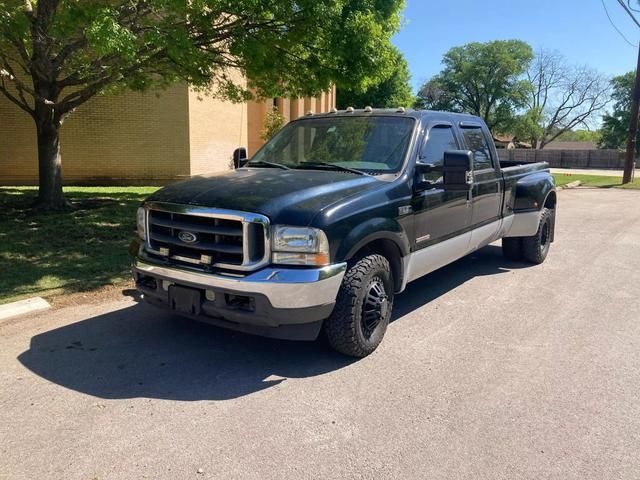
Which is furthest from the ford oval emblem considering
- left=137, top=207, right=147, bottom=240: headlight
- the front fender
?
the front fender

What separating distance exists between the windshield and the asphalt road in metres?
1.56

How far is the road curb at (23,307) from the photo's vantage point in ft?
16.6

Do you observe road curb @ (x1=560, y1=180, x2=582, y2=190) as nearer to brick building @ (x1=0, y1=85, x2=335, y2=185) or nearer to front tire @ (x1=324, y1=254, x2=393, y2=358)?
brick building @ (x1=0, y1=85, x2=335, y2=185)

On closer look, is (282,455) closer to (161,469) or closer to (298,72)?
(161,469)

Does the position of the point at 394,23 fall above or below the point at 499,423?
above

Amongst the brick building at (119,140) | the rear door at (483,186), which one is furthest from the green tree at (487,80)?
the rear door at (483,186)

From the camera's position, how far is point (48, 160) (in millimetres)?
10867

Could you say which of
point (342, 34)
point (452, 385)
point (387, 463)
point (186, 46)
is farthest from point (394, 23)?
point (387, 463)

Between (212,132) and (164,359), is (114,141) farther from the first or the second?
(164,359)

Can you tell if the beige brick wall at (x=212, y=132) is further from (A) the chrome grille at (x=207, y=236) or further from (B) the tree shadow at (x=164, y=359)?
(A) the chrome grille at (x=207, y=236)

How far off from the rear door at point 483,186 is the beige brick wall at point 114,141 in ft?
40.2

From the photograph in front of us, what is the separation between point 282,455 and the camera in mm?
2971

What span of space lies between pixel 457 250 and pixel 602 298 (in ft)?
5.99

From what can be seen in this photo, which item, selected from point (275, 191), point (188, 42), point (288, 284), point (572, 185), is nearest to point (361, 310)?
point (288, 284)
